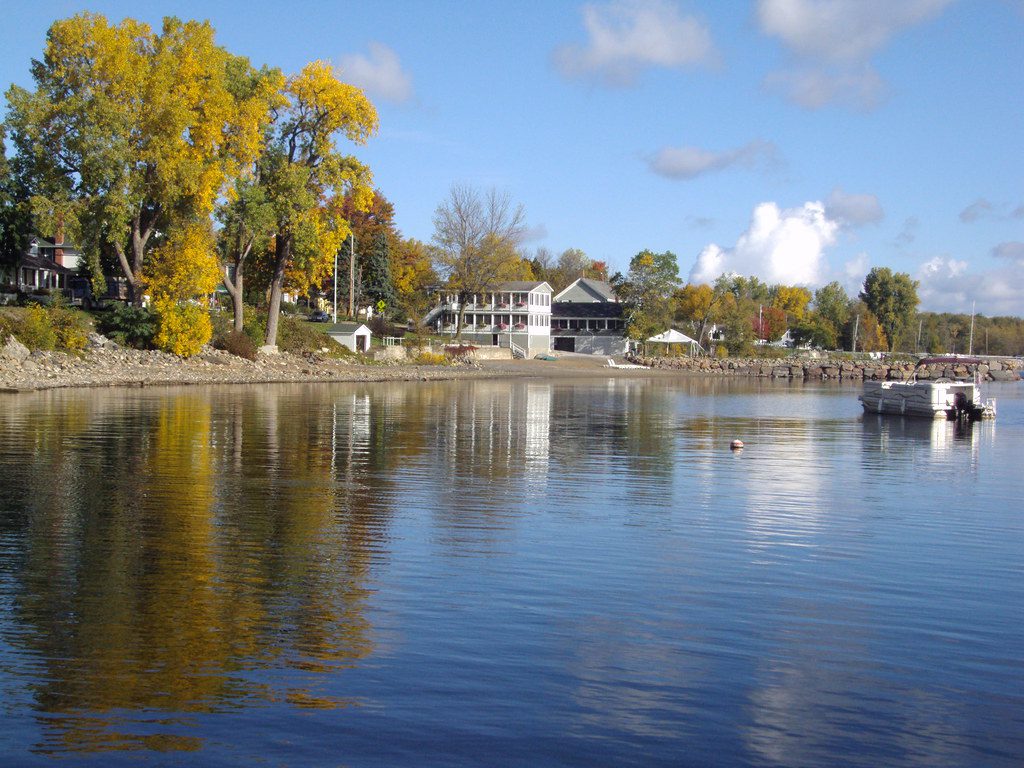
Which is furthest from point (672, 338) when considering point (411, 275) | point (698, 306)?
point (411, 275)

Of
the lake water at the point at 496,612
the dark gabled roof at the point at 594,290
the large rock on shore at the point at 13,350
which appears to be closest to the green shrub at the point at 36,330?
the large rock on shore at the point at 13,350

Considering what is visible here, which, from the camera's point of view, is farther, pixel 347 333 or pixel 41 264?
pixel 347 333

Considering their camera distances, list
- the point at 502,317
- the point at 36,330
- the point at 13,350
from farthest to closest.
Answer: the point at 502,317, the point at 36,330, the point at 13,350

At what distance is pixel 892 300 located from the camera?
525ft

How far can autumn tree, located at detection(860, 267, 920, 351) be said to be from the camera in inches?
6289

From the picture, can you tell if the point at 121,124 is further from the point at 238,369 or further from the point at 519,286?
the point at 519,286

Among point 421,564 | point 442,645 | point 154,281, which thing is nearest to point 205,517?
point 421,564

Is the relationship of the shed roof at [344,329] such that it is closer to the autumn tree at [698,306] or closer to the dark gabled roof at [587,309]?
the dark gabled roof at [587,309]

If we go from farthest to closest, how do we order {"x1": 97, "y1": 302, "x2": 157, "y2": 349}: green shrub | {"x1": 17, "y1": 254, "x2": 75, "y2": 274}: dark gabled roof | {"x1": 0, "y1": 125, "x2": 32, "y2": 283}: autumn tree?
{"x1": 17, "y1": 254, "x2": 75, "y2": 274}: dark gabled roof < {"x1": 97, "y1": 302, "x2": 157, "y2": 349}: green shrub < {"x1": 0, "y1": 125, "x2": 32, "y2": 283}: autumn tree

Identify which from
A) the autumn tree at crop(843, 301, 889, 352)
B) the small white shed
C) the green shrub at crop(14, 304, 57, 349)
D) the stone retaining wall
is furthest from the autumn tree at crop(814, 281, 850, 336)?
the green shrub at crop(14, 304, 57, 349)

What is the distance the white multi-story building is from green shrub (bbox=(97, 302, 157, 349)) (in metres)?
50.8

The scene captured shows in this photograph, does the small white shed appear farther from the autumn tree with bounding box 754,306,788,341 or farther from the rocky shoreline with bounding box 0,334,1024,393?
the autumn tree with bounding box 754,306,788,341

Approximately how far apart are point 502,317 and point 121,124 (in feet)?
197

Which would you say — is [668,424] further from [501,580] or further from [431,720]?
[431,720]
